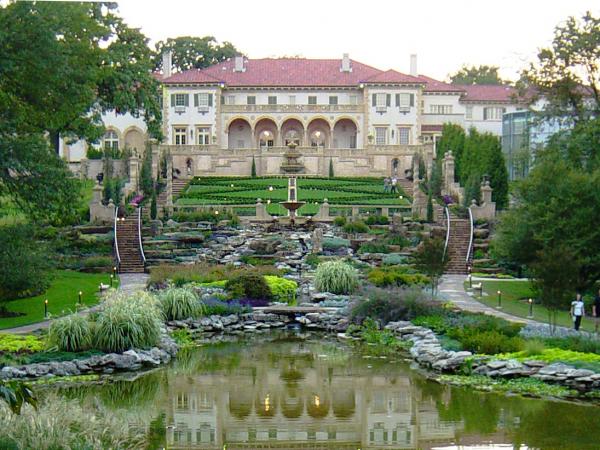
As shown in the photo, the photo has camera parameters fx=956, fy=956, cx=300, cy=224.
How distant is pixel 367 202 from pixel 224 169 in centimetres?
1679

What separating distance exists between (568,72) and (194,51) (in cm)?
5584

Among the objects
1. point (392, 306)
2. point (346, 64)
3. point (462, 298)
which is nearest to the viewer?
point (392, 306)

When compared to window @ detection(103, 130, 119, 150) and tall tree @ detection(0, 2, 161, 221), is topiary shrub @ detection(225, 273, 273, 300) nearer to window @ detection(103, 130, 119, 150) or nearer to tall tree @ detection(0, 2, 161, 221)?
tall tree @ detection(0, 2, 161, 221)

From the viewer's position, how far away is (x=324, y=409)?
17297mm

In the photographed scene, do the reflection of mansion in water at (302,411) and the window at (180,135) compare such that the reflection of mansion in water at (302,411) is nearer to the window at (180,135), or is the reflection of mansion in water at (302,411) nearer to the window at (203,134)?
the window at (203,134)

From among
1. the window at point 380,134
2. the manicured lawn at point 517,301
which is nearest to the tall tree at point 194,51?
Result: the window at point 380,134

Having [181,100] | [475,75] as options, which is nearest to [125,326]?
[181,100]

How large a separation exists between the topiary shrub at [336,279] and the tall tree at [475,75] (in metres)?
81.7

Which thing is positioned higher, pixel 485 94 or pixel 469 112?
pixel 485 94

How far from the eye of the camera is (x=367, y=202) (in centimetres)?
5672

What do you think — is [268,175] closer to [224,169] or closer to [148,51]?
[224,169]

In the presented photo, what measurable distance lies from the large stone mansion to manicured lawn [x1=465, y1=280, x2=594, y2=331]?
1495 inches

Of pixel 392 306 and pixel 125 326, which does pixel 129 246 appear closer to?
pixel 392 306

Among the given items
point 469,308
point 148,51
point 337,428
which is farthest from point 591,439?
point 148,51
